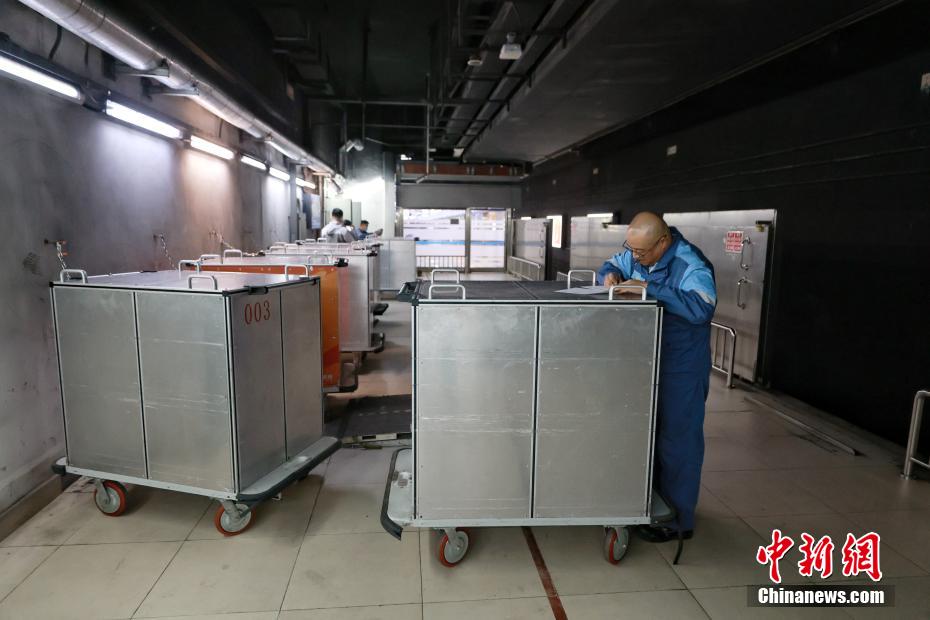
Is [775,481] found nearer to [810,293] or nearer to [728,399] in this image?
[728,399]

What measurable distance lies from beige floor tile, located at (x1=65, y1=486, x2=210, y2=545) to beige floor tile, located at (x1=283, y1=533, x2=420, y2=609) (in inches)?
29.9

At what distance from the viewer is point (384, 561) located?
2.69 metres

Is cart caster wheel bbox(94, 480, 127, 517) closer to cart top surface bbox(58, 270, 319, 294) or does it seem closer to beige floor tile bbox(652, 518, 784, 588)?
Answer: cart top surface bbox(58, 270, 319, 294)

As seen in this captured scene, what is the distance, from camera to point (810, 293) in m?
4.92

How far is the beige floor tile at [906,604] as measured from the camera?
92.4 inches

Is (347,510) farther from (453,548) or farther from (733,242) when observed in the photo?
(733,242)

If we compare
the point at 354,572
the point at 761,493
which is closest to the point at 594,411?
the point at 354,572

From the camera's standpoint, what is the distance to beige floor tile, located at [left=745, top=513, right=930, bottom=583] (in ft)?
8.75

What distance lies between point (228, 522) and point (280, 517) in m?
0.30

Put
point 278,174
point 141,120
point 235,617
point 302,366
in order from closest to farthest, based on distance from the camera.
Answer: point 235,617, point 302,366, point 141,120, point 278,174

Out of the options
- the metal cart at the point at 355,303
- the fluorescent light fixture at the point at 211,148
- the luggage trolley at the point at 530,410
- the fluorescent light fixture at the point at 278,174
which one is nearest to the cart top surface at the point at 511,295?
the luggage trolley at the point at 530,410

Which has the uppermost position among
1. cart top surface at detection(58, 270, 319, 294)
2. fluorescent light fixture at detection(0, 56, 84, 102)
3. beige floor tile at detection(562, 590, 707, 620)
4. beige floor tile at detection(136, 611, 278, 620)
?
fluorescent light fixture at detection(0, 56, 84, 102)

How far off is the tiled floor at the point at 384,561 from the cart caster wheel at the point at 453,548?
5cm

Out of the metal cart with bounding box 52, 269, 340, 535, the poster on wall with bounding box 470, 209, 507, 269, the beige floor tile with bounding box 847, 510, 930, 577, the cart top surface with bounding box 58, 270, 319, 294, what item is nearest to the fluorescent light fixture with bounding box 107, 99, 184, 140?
the cart top surface with bounding box 58, 270, 319, 294
